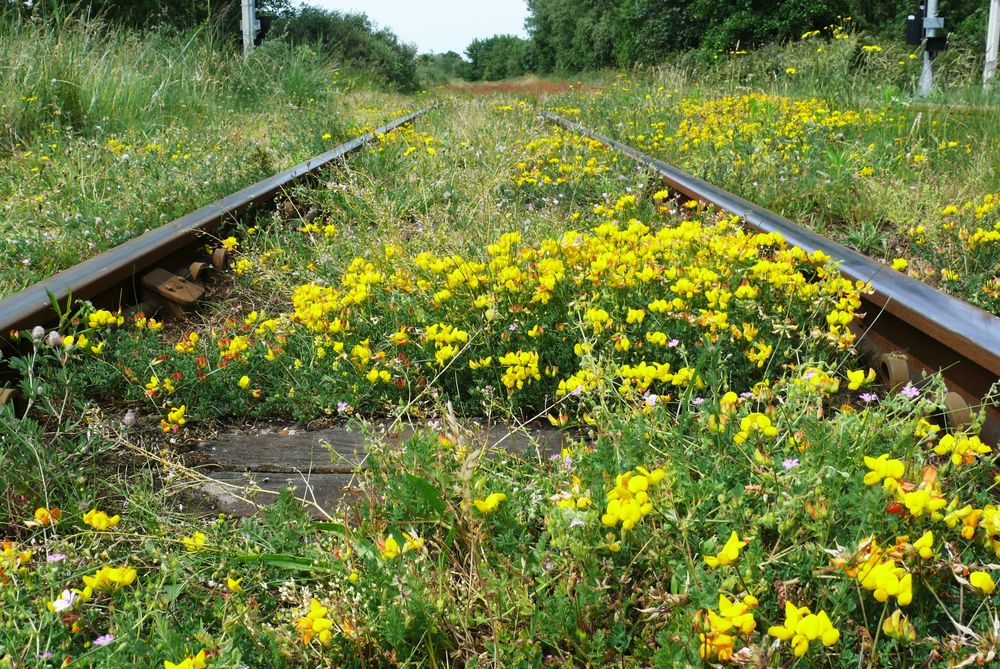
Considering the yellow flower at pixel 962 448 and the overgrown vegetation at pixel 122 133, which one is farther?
the overgrown vegetation at pixel 122 133

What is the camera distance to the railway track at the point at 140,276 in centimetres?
295

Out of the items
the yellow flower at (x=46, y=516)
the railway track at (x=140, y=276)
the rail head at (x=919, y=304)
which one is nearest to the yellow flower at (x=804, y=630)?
the rail head at (x=919, y=304)

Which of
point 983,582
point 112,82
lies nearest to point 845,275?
point 983,582

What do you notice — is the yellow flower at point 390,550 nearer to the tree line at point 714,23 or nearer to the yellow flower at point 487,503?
the yellow flower at point 487,503

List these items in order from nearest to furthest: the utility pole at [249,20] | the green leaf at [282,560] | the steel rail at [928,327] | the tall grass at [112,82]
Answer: the green leaf at [282,560], the steel rail at [928,327], the tall grass at [112,82], the utility pole at [249,20]

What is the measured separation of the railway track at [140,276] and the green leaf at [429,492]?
1.47m

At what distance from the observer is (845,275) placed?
315 cm

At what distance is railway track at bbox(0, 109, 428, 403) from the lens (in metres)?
2.95

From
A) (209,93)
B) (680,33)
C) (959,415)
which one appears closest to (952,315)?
(959,415)

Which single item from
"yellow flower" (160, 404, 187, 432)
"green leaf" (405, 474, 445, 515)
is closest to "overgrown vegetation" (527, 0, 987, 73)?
"yellow flower" (160, 404, 187, 432)

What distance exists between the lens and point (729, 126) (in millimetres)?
7699

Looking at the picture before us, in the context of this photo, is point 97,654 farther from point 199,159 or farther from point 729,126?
point 729,126

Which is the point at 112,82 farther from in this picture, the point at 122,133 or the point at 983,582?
the point at 983,582

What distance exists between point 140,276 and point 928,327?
3.38 metres
